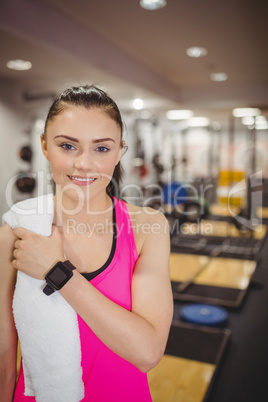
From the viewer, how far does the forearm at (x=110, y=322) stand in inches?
30.9

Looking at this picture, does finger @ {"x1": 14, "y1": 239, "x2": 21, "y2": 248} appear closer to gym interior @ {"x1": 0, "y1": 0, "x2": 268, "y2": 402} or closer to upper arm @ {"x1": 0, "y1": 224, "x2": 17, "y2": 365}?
upper arm @ {"x1": 0, "y1": 224, "x2": 17, "y2": 365}

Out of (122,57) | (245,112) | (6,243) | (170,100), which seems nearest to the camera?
(6,243)

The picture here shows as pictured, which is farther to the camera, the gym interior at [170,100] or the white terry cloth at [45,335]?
the gym interior at [170,100]

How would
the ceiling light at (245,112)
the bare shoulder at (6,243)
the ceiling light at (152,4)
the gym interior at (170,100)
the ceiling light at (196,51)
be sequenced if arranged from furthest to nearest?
the ceiling light at (245,112) → the ceiling light at (196,51) → the ceiling light at (152,4) → the gym interior at (170,100) → the bare shoulder at (6,243)

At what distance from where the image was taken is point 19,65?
3980mm

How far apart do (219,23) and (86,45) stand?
1.43 m

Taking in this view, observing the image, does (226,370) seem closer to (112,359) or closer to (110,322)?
(112,359)

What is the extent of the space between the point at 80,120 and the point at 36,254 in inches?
13.2

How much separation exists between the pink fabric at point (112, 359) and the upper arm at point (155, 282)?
30 millimetres

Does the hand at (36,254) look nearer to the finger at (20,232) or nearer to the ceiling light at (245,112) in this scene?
the finger at (20,232)

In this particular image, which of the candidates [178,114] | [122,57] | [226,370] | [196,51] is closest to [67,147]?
[226,370]

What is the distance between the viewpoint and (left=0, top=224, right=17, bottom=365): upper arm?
2.91 ft

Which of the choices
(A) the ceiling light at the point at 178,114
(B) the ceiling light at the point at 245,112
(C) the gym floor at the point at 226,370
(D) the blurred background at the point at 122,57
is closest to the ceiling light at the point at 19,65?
(D) the blurred background at the point at 122,57

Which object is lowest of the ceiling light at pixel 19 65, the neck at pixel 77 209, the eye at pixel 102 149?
the neck at pixel 77 209
